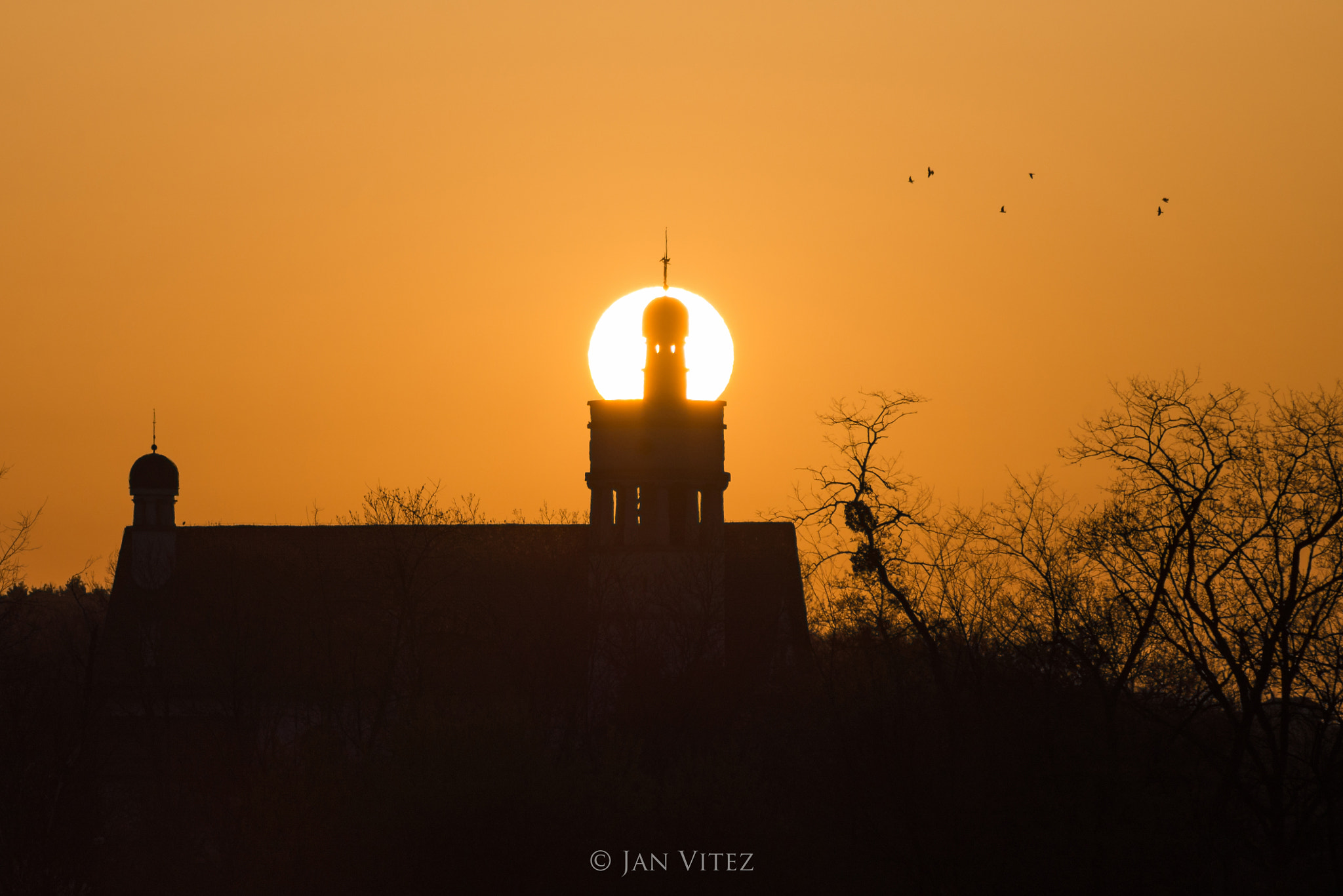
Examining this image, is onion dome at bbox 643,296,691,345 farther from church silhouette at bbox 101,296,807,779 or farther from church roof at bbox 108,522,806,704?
church roof at bbox 108,522,806,704

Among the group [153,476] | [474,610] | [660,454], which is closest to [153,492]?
[153,476]

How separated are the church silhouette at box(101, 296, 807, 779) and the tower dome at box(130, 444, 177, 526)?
16cm

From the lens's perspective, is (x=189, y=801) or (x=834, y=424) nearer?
(x=834, y=424)

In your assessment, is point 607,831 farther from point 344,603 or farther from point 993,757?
point 344,603

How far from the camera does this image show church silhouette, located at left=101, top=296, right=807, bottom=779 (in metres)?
44.8

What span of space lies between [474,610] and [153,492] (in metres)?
14.6

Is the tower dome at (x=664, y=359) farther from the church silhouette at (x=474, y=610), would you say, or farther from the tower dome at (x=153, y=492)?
the tower dome at (x=153, y=492)

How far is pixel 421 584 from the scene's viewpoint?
168 ft

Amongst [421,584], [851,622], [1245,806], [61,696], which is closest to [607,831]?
[851,622]

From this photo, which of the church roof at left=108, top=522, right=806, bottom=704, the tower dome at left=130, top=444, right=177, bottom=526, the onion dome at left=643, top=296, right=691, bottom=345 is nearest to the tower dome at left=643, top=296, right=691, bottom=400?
the onion dome at left=643, top=296, right=691, bottom=345

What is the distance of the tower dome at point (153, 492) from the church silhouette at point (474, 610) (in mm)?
Answer: 163

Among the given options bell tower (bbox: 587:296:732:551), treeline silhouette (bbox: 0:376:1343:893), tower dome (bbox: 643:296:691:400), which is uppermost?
tower dome (bbox: 643:296:691:400)

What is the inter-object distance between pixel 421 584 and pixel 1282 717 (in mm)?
29292

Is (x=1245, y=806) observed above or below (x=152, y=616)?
below
